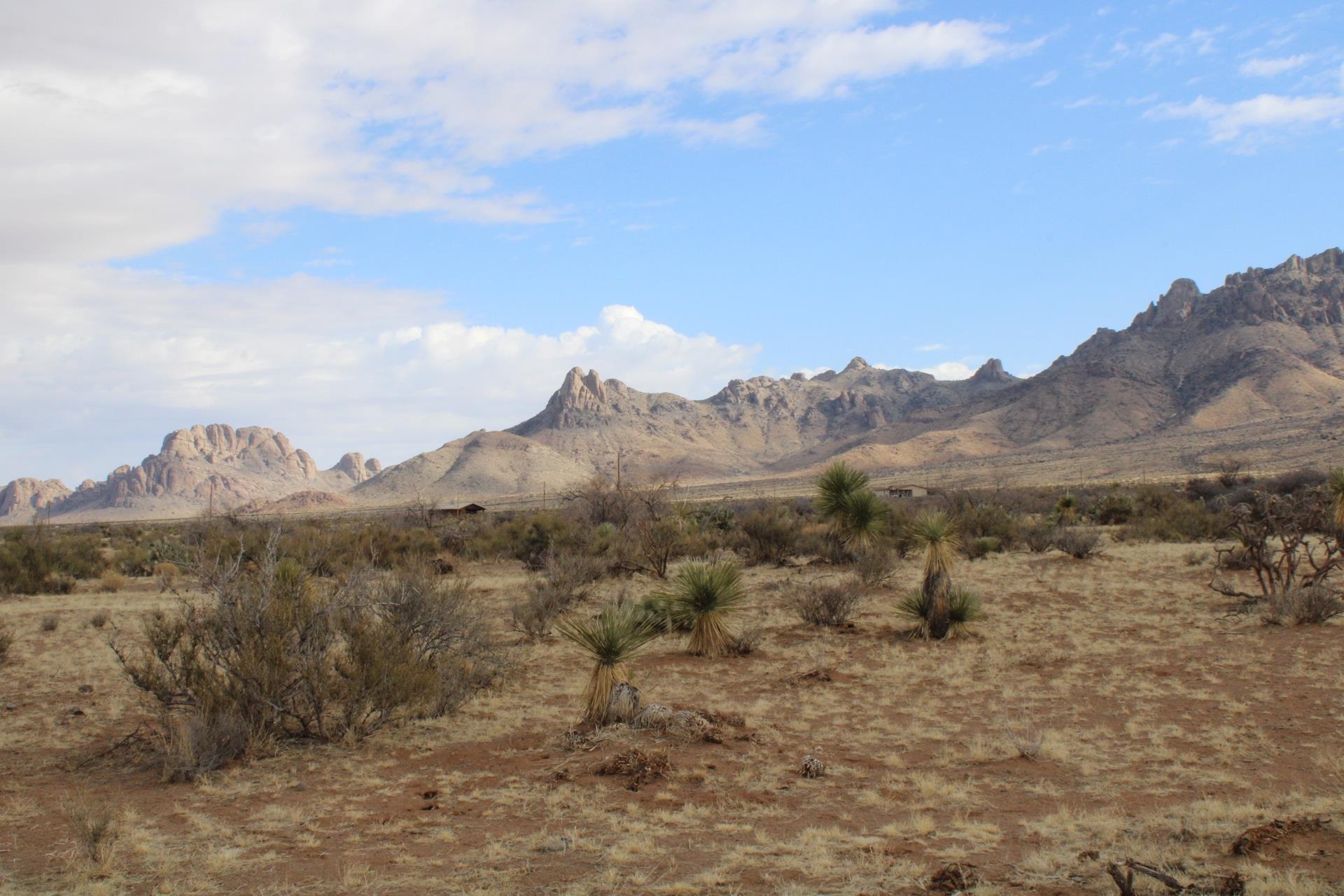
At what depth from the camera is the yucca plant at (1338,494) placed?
58.5 feet

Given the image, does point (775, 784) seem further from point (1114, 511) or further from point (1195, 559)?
point (1114, 511)

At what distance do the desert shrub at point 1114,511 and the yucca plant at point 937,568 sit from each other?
23260 mm

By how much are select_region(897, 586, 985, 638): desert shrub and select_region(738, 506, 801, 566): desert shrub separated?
943 centimetres

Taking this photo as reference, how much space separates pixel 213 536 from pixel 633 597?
9323 mm

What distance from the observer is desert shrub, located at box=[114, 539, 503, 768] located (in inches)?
369

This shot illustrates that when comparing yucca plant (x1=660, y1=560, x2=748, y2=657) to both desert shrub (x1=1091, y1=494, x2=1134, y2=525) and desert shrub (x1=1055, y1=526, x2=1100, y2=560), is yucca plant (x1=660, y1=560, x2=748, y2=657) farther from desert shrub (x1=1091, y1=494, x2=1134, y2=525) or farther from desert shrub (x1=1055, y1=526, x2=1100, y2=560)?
desert shrub (x1=1091, y1=494, x2=1134, y2=525)

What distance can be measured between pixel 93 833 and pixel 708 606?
983cm

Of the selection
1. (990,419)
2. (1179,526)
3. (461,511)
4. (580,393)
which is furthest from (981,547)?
(580,393)

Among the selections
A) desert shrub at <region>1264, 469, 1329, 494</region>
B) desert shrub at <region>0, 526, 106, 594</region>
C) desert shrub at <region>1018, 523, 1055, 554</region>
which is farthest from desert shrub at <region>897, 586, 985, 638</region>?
desert shrub at <region>1264, 469, 1329, 494</region>

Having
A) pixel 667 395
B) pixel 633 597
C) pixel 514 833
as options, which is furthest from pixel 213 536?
pixel 667 395

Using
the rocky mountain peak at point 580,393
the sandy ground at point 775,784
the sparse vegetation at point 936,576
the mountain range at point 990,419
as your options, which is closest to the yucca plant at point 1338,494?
the sandy ground at point 775,784

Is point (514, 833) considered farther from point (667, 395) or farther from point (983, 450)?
point (667, 395)

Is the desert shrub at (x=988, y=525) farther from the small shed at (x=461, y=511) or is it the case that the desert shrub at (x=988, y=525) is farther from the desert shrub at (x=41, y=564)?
the desert shrub at (x=41, y=564)

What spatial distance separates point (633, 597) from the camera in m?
20.8
